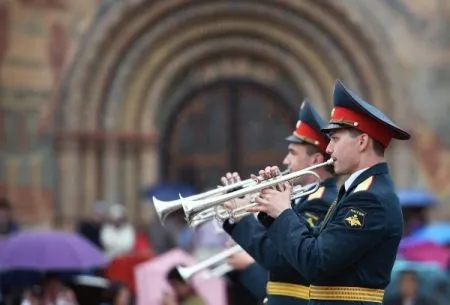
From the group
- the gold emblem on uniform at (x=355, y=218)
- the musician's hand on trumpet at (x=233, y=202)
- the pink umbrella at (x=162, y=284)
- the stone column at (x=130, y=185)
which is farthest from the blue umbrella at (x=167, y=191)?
the gold emblem on uniform at (x=355, y=218)

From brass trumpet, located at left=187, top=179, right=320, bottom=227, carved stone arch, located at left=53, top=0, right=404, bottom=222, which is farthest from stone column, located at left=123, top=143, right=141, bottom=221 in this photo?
brass trumpet, located at left=187, top=179, right=320, bottom=227

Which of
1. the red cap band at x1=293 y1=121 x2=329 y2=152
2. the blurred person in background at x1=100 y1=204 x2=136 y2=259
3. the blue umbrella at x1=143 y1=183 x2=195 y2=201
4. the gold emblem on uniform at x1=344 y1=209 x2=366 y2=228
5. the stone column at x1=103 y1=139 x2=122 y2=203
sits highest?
the stone column at x1=103 y1=139 x2=122 y2=203

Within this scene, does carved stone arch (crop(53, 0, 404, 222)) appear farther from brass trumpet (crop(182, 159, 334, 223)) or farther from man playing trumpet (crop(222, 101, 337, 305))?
brass trumpet (crop(182, 159, 334, 223))

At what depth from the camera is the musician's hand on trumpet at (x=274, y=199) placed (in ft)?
17.8

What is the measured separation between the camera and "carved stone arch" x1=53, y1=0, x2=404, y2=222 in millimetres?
17547

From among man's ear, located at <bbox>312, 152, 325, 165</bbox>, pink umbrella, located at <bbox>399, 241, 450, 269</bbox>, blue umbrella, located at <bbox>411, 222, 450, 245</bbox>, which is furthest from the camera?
blue umbrella, located at <bbox>411, 222, 450, 245</bbox>

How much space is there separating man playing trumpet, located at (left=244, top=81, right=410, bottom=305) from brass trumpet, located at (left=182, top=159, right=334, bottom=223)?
0.05 metres

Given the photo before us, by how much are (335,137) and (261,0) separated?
1252 cm

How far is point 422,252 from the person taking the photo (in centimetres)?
1239

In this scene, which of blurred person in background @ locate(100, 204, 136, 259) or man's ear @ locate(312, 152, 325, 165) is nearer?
man's ear @ locate(312, 152, 325, 165)

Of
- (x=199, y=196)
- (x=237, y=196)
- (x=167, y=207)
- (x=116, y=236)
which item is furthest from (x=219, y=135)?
(x=237, y=196)

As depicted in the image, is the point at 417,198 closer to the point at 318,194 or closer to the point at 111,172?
the point at 111,172

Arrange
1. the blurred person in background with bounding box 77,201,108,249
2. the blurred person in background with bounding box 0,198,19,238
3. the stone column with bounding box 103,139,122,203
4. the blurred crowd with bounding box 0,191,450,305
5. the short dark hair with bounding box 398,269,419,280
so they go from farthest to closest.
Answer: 1. the stone column with bounding box 103,139,122,203
2. the blurred person in background with bounding box 77,201,108,249
3. the blurred person in background with bounding box 0,198,19,238
4. the short dark hair with bounding box 398,269,419,280
5. the blurred crowd with bounding box 0,191,450,305

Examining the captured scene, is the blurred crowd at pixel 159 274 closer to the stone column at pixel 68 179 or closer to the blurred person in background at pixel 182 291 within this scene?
the blurred person in background at pixel 182 291
